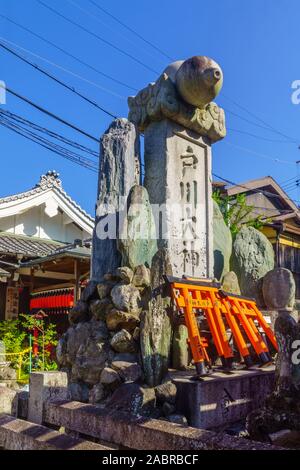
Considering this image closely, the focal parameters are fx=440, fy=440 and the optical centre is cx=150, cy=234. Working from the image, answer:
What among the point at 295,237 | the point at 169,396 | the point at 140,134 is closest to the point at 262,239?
the point at 140,134

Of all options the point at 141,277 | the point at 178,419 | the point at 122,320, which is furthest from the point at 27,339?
the point at 178,419

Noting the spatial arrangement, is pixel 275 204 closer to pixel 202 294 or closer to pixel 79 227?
pixel 79 227

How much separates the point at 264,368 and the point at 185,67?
562 centimetres

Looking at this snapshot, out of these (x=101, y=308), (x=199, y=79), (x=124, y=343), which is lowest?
(x=124, y=343)

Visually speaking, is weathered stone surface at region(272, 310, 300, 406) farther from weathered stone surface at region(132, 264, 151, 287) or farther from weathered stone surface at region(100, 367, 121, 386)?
weathered stone surface at region(132, 264, 151, 287)

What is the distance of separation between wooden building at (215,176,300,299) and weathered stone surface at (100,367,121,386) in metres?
13.8

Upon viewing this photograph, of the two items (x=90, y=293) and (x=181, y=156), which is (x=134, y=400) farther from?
(x=181, y=156)

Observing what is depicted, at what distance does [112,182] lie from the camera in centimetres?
781

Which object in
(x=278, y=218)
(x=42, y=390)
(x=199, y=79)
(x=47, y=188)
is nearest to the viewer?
(x=42, y=390)

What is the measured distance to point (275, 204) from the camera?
25109 mm

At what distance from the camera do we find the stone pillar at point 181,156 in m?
8.33

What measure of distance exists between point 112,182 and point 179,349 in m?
3.13

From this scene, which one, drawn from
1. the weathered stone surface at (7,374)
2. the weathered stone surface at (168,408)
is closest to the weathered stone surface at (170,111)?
the weathered stone surface at (168,408)

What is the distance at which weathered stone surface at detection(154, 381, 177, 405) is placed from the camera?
535 cm
